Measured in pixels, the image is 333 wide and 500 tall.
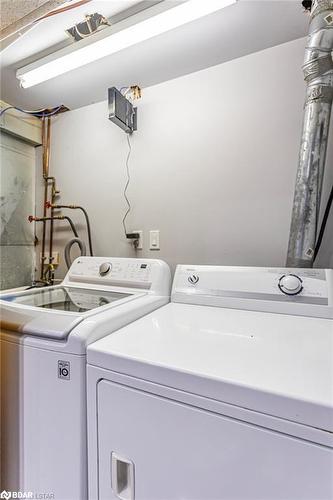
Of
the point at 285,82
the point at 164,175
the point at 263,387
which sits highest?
the point at 285,82

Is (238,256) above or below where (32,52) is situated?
below

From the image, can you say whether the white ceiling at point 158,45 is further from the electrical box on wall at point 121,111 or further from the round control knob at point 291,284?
the round control knob at point 291,284

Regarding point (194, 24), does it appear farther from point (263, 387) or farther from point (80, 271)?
point (263, 387)

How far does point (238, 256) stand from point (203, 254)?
0.72 feet

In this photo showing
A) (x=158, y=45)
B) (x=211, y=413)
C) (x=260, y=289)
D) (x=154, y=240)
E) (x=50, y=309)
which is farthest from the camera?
(x=154, y=240)

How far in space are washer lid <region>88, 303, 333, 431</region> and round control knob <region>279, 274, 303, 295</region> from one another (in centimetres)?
13

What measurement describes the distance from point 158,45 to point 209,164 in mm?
705

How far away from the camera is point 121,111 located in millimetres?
1630

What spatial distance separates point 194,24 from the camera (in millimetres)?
1269

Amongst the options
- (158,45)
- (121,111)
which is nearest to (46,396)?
(121,111)

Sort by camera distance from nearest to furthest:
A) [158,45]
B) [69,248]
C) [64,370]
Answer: [64,370], [158,45], [69,248]

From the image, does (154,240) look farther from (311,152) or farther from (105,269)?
(311,152)

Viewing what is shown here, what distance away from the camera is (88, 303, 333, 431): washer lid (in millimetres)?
519

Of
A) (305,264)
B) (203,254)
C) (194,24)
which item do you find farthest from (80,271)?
(194,24)
